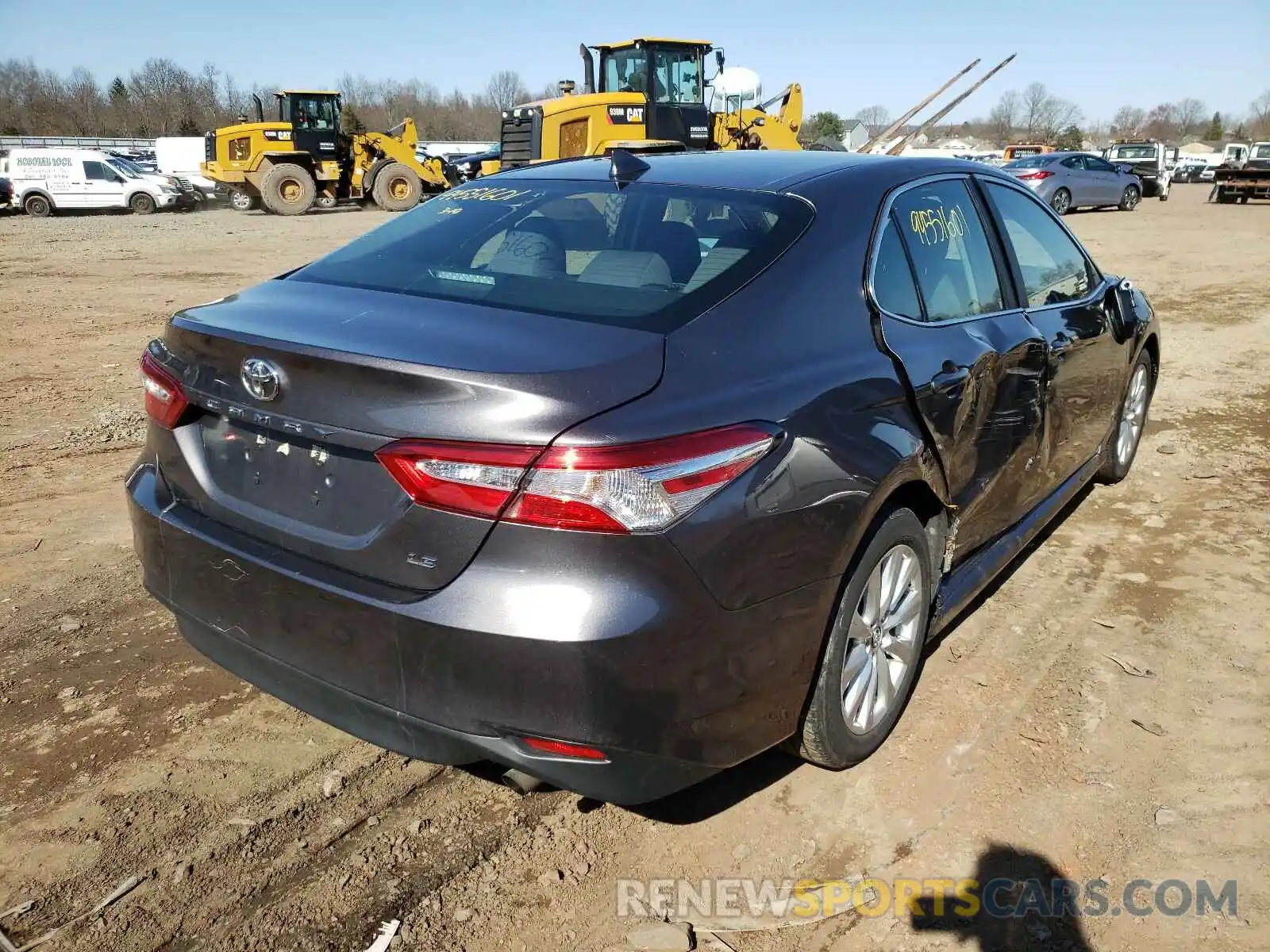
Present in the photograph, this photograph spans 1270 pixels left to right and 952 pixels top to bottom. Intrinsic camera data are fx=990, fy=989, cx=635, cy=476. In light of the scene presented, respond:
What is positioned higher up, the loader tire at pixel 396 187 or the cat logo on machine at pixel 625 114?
the cat logo on machine at pixel 625 114

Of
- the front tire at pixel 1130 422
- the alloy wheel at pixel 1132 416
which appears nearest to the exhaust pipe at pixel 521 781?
the front tire at pixel 1130 422

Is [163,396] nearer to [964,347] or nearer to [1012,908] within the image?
[964,347]

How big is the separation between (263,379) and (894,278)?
177 centimetres

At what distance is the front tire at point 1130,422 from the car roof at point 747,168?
7.15 feet

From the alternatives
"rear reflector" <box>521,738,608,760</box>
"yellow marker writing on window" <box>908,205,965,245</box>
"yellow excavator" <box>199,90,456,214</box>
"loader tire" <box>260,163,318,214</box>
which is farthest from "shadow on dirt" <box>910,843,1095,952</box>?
"loader tire" <box>260,163,318,214</box>

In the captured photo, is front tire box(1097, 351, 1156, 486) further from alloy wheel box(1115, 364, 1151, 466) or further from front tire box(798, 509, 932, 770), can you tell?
front tire box(798, 509, 932, 770)

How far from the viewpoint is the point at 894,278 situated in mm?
2898

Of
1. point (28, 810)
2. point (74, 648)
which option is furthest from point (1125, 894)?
point (74, 648)

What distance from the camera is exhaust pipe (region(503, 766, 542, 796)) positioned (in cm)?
218

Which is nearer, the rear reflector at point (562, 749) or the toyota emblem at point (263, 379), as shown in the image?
the rear reflector at point (562, 749)

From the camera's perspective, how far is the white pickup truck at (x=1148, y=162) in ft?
110

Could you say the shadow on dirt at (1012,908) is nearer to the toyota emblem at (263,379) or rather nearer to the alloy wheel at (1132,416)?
the toyota emblem at (263,379)

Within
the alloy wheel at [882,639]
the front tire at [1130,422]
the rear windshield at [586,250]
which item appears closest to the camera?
the rear windshield at [586,250]

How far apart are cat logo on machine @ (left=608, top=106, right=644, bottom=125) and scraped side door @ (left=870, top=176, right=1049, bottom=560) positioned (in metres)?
16.8
